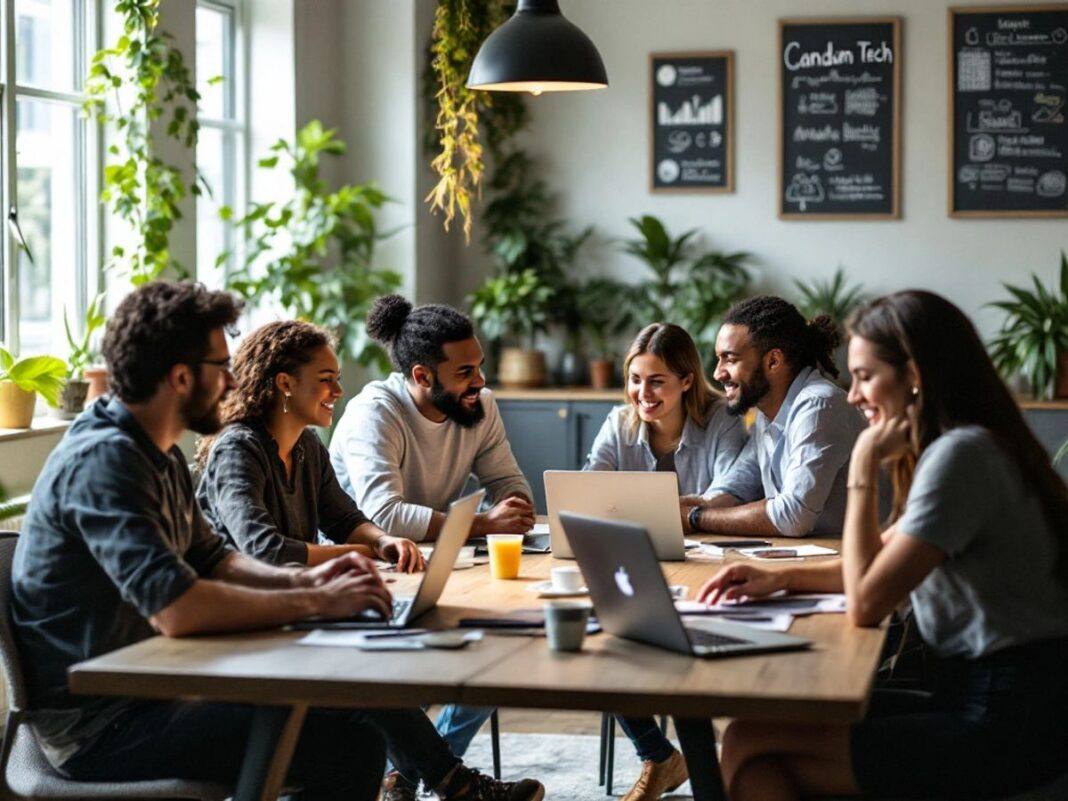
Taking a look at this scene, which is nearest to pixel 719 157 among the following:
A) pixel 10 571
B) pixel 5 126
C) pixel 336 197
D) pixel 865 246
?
pixel 865 246

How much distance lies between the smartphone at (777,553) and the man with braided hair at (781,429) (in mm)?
274

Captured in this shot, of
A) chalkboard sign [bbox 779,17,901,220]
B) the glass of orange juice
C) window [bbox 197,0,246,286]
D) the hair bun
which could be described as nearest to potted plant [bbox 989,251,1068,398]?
chalkboard sign [bbox 779,17,901,220]

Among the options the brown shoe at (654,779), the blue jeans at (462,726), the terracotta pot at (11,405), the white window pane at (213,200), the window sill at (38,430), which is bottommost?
the brown shoe at (654,779)

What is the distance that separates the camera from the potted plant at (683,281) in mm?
6441

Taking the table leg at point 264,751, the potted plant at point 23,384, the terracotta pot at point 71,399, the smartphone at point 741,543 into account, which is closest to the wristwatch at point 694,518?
the smartphone at point 741,543

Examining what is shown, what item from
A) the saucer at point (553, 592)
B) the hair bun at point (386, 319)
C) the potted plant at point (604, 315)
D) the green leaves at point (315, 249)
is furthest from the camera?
the potted plant at point (604, 315)

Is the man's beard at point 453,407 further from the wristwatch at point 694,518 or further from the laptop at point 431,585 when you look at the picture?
the laptop at point 431,585

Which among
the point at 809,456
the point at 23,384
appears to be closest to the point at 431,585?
the point at 809,456

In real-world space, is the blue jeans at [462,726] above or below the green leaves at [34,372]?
below

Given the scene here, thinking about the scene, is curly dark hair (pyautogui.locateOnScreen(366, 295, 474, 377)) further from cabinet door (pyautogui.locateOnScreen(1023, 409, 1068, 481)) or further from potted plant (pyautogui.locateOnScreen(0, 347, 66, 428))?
cabinet door (pyautogui.locateOnScreen(1023, 409, 1068, 481))

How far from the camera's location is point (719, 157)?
6.64 m

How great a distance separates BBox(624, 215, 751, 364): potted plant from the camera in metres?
→ 6.44

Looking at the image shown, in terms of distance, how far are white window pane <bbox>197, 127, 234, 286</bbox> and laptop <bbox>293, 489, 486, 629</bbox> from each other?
3.33m

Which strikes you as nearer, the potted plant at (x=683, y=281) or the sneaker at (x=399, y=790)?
the sneaker at (x=399, y=790)
